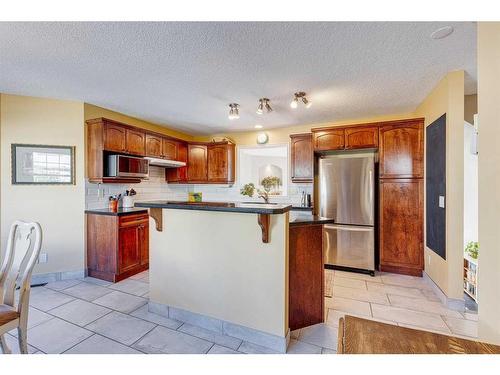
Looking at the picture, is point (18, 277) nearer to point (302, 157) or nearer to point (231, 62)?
point (231, 62)

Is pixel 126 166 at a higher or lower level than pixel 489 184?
higher

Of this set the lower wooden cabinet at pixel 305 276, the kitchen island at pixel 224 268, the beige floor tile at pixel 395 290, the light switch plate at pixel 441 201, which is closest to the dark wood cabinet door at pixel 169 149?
the kitchen island at pixel 224 268

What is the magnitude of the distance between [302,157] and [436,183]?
6.56 ft

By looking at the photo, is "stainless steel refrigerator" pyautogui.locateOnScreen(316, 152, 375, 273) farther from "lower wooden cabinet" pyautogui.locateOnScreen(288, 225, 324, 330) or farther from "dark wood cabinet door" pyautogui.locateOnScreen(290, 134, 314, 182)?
"lower wooden cabinet" pyautogui.locateOnScreen(288, 225, 324, 330)

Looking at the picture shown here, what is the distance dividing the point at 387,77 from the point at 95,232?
4200 millimetres

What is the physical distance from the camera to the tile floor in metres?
1.90

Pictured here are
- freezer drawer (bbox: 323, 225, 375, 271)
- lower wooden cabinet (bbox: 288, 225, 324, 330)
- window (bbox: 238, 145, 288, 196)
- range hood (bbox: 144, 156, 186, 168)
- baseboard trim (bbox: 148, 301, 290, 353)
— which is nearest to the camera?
baseboard trim (bbox: 148, 301, 290, 353)

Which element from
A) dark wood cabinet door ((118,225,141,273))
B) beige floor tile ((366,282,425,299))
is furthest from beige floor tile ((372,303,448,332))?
dark wood cabinet door ((118,225,141,273))

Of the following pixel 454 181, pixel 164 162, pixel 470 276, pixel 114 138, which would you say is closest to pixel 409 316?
pixel 470 276

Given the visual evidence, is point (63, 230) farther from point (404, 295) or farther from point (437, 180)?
point (437, 180)

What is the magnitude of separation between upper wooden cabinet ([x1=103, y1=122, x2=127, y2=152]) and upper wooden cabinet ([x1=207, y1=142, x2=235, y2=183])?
183 cm

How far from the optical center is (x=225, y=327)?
205 centimetres

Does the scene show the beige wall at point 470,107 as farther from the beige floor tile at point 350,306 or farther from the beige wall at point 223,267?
the beige wall at point 223,267

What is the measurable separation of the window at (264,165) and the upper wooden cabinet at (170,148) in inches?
53.2
